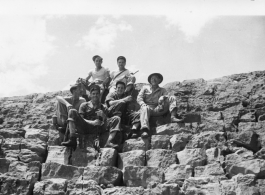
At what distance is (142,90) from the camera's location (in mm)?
12961

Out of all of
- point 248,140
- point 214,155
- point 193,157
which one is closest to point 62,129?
point 193,157

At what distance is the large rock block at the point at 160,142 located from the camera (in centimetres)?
1131

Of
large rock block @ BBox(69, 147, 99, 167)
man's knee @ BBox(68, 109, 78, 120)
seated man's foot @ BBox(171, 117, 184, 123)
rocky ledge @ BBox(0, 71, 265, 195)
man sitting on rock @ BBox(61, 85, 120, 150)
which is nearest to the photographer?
rocky ledge @ BBox(0, 71, 265, 195)

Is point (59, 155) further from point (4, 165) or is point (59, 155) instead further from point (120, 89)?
point (120, 89)

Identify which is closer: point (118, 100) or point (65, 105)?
point (65, 105)

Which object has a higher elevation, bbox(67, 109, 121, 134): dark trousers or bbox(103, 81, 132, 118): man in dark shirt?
bbox(103, 81, 132, 118): man in dark shirt

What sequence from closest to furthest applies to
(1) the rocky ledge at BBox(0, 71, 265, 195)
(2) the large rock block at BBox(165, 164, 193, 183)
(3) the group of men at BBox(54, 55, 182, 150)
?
(1) the rocky ledge at BBox(0, 71, 265, 195) < (2) the large rock block at BBox(165, 164, 193, 183) < (3) the group of men at BBox(54, 55, 182, 150)

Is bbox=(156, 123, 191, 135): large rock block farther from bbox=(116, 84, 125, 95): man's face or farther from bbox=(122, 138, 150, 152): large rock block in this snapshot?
bbox=(116, 84, 125, 95): man's face

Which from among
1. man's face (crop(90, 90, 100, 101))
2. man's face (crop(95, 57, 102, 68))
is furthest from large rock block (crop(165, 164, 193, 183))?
man's face (crop(95, 57, 102, 68))

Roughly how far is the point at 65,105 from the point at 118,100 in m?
1.51

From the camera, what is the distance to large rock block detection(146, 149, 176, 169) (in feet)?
35.0

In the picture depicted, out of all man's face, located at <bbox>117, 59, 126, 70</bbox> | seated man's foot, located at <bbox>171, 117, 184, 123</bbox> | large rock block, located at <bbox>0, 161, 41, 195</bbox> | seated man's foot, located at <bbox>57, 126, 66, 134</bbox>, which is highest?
man's face, located at <bbox>117, 59, 126, 70</bbox>

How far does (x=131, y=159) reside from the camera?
10.9 m

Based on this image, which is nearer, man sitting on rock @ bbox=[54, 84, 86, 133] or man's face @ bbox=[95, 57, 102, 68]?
man sitting on rock @ bbox=[54, 84, 86, 133]
